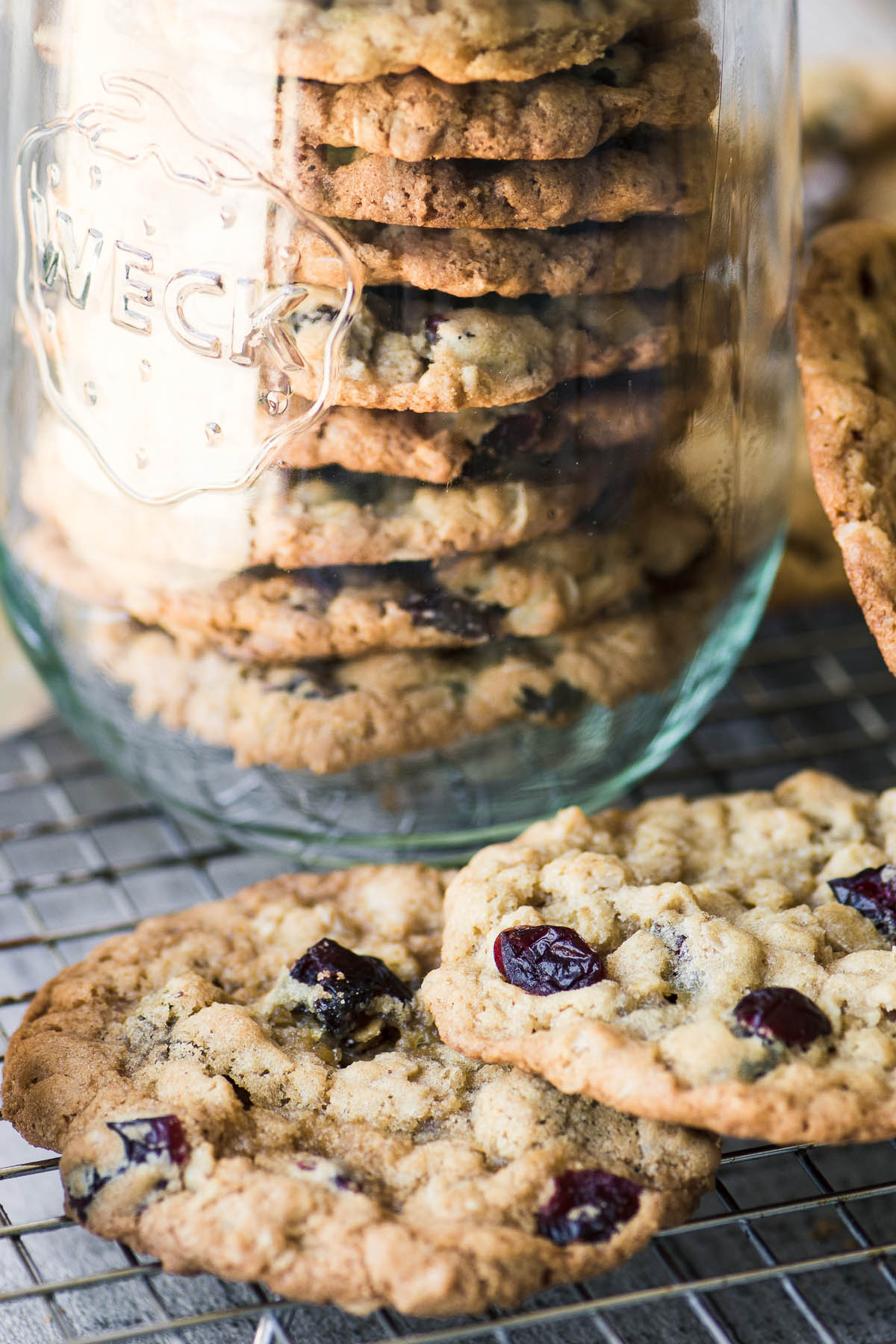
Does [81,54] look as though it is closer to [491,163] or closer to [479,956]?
[491,163]

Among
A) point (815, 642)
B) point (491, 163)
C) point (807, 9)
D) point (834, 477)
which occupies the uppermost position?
point (807, 9)

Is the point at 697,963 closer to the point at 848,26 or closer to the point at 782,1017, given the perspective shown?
the point at 782,1017

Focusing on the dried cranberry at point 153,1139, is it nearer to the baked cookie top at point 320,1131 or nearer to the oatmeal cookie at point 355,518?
the baked cookie top at point 320,1131

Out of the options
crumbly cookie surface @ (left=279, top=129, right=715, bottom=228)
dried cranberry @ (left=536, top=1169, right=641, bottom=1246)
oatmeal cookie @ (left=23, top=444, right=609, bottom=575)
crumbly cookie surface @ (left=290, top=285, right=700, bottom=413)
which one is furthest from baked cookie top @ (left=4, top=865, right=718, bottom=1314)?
Result: crumbly cookie surface @ (left=279, top=129, right=715, bottom=228)

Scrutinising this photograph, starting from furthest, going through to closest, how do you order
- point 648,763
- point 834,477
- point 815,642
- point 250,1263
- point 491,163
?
point 815,642 → point 648,763 → point 834,477 → point 491,163 → point 250,1263

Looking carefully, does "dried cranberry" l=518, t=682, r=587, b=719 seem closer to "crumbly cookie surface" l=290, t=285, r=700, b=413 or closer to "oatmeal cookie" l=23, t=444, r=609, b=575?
"oatmeal cookie" l=23, t=444, r=609, b=575

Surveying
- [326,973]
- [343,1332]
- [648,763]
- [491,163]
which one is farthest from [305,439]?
[343,1332]

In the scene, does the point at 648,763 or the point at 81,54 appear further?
the point at 648,763
